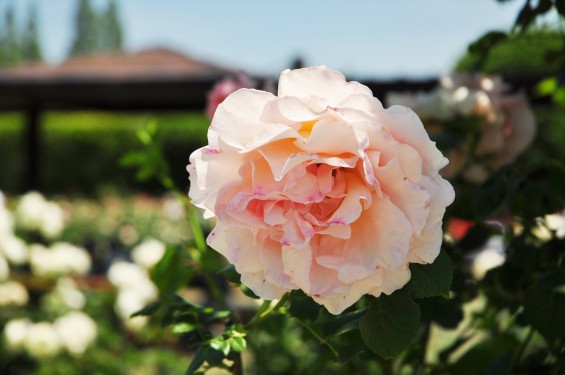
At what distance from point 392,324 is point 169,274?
483mm

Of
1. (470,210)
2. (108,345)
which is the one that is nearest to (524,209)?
(470,210)

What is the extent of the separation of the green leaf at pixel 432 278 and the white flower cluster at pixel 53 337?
2.54 metres

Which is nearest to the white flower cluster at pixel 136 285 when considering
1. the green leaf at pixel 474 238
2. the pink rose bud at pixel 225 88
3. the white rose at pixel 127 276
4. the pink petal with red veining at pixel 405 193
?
the white rose at pixel 127 276

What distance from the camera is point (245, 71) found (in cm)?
152

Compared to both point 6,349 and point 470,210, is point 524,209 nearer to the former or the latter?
point 470,210

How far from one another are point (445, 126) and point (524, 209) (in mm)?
350

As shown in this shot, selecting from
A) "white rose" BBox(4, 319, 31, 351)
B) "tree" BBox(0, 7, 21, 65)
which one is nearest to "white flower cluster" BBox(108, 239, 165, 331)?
"white rose" BBox(4, 319, 31, 351)

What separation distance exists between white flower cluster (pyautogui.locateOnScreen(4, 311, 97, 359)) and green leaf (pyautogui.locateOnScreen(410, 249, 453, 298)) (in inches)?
100

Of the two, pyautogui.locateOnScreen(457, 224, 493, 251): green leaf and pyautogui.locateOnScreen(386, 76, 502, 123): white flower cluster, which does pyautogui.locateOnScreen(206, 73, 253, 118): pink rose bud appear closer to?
pyautogui.locateOnScreen(386, 76, 502, 123): white flower cluster

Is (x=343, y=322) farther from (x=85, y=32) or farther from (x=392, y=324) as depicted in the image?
(x=85, y=32)

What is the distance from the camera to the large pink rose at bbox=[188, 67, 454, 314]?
22.6 inches

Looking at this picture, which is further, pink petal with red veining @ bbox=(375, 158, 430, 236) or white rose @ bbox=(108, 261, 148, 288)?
white rose @ bbox=(108, 261, 148, 288)

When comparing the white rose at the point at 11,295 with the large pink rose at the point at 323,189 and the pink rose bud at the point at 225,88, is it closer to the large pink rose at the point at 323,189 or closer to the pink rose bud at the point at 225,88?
the pink rose bud at the point at 225,88

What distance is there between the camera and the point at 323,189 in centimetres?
59
